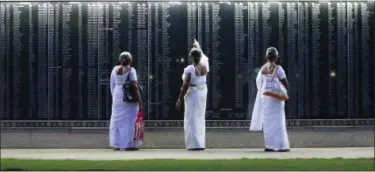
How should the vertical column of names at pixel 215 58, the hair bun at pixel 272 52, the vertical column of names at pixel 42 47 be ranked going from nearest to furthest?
the hair bun at pixel 272 52 < the vertical column of names at pixel 215 58 < the vertical column of names at pixel 42 47

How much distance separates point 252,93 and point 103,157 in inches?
146

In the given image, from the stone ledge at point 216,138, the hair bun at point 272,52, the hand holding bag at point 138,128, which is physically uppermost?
the hair bun at point 272,52

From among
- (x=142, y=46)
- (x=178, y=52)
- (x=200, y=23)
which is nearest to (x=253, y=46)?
(x=200, y=23)

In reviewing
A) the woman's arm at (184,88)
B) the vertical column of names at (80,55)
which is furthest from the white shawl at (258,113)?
the vertical column of names at (80,55)

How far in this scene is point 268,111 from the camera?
15828mm

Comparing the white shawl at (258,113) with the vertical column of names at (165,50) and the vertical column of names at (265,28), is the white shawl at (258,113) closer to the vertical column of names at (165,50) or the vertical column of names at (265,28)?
the vertical column of names at (265,28)

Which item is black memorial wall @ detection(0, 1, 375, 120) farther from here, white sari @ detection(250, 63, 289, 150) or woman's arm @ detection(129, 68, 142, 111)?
white sari @ detection(250, 63, 289, 150)

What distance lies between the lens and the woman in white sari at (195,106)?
51.9 ft

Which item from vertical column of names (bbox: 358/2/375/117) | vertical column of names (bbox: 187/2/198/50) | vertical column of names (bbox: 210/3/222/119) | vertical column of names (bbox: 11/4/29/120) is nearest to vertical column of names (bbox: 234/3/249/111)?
vertical column of names (bbox: 210/3/222/119)

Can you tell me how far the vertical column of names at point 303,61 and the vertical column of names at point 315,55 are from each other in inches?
3.6

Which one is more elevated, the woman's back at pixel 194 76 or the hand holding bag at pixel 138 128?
the woman's back at pixel 194 76

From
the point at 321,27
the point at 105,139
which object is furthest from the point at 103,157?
the point at 321,27

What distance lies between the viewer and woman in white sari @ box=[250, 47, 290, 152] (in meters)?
15.7

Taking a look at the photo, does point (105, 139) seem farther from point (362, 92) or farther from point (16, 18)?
point (362, 92)
